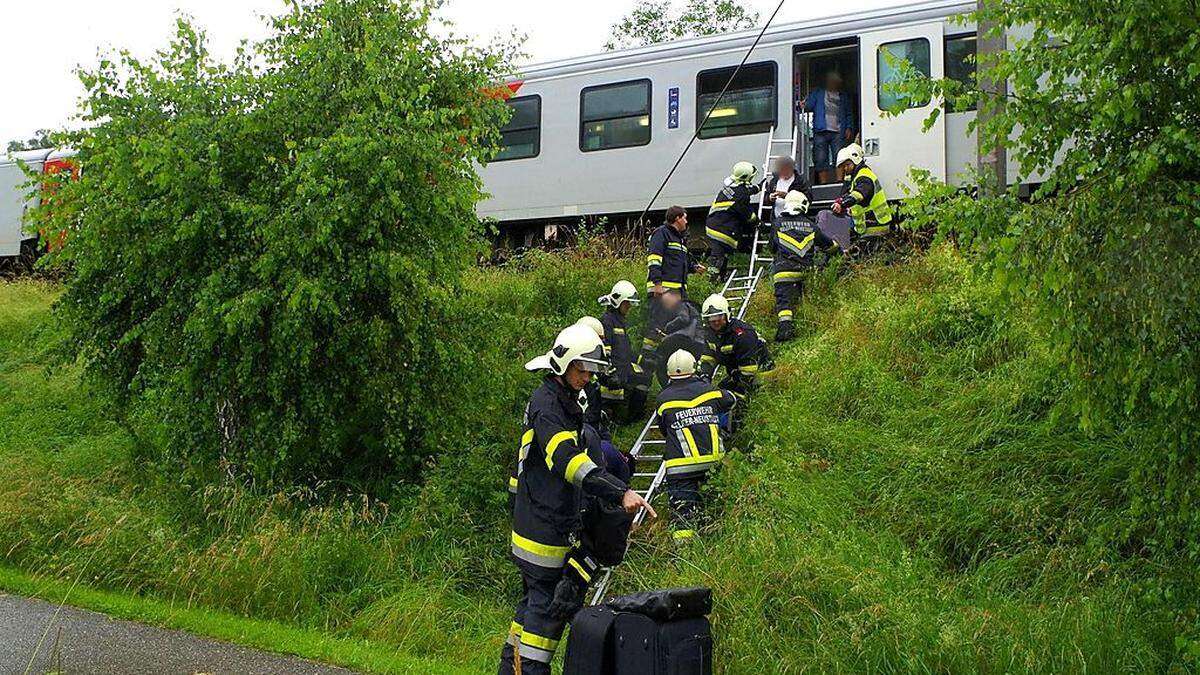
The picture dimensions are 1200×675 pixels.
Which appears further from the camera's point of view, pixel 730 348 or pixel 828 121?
pixel 828 121

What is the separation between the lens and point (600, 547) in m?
5.22

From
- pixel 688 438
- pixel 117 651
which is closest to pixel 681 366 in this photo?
pixel 688 438

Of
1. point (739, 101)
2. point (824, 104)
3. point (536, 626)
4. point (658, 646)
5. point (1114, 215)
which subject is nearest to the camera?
point (658, 646)

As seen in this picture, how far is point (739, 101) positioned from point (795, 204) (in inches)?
104

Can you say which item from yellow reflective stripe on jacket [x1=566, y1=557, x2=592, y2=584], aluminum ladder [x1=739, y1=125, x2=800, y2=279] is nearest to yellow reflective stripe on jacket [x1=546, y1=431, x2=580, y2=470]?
yellow reflective stripe on jacket [x1=566, y1=557, x2=592, y2=584]

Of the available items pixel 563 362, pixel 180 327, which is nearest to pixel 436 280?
pixel 180 327

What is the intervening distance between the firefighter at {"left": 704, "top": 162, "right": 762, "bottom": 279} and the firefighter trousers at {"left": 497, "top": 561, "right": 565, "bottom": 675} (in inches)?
288

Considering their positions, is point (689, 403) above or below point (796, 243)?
below

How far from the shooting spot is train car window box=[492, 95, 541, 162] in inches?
574

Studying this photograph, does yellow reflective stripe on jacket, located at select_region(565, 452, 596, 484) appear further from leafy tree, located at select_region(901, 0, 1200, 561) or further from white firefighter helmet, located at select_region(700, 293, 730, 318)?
white firefighter helmet, located at select_region(700, 293, 730, 318)

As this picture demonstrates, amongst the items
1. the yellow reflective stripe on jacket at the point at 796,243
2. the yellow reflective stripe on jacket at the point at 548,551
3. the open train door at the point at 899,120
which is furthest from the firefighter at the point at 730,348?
the yellow reflective stripe on jacket at the point at 548,551

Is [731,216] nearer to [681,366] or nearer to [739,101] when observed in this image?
[739,101]

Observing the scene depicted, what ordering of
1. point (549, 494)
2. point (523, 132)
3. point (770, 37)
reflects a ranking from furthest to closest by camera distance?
point (523, 132) → point (770, 37) → point (549, 494)

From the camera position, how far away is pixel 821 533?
22.9ft
